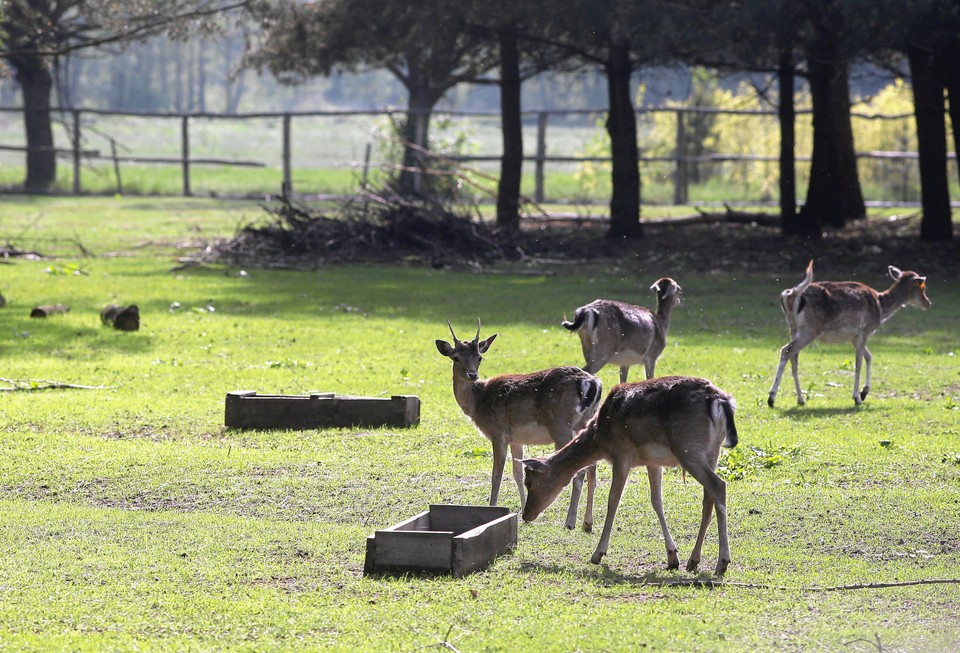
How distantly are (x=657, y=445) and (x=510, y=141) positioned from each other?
846 inches

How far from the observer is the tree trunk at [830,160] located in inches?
1008

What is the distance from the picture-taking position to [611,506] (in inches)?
301

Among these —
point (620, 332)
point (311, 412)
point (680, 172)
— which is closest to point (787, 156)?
point (680, 172)

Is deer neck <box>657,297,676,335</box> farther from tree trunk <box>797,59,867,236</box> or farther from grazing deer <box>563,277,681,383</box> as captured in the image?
tree trunk <box>797,59,867,236</box>

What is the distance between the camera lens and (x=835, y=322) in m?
13.0

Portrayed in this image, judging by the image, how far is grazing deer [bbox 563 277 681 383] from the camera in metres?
11.9

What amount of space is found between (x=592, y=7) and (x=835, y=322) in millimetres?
11657

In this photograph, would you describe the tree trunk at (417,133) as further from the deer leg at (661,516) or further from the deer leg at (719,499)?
the deer leg at (719,499)

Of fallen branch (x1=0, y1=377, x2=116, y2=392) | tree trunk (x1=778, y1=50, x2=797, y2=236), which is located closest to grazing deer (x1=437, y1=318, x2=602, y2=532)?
fallen branch (x1=0, y1=377, x2=116, y2=392)

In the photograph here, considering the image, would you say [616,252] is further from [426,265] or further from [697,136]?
[697,136]

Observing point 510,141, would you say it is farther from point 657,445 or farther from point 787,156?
point 657,445

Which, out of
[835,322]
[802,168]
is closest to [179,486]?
[835,322]

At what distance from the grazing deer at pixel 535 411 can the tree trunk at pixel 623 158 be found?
18.3 meters

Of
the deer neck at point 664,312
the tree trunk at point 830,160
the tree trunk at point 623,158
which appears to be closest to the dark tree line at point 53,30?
the tree trunk at point 623,158
